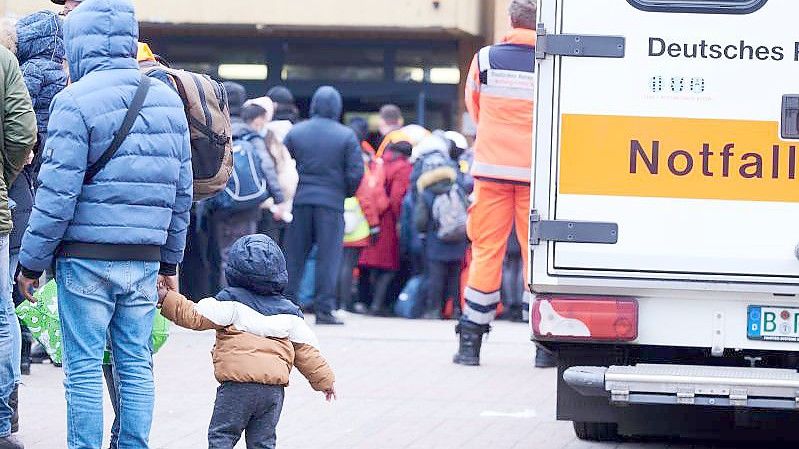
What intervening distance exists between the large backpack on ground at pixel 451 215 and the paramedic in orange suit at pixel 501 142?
389cm

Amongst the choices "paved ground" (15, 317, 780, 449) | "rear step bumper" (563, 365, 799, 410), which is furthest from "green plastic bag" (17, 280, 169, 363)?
"rear step bumper" (563, 365, 799, 410)

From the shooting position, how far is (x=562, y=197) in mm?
7570

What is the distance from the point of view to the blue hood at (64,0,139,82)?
6.80m

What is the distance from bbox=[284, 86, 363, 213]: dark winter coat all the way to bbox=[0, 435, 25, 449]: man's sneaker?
6385 mm

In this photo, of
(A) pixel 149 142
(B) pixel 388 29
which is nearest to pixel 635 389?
(A) pixel 149 142

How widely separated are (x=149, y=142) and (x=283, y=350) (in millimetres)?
961

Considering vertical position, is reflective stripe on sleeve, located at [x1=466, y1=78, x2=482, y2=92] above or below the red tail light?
above

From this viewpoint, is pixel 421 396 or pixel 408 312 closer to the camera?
pixel 421 396

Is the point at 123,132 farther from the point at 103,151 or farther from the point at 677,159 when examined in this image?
the point at 677,159

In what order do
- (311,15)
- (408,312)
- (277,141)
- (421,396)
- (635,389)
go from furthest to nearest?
(311,15) → (408,312) → (277,141) → (421,396) → (635,389)

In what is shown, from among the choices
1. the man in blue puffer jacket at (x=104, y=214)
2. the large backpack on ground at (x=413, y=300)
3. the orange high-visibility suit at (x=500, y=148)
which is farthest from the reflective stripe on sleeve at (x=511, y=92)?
the large backpack on ground at (x=413, y=300)

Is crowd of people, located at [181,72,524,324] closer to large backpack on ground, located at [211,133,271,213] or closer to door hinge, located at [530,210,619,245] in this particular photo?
large backpack on ground, located at [211,133,271,213]

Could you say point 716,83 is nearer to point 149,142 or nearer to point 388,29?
point 149,142

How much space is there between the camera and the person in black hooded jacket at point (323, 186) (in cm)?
1373
